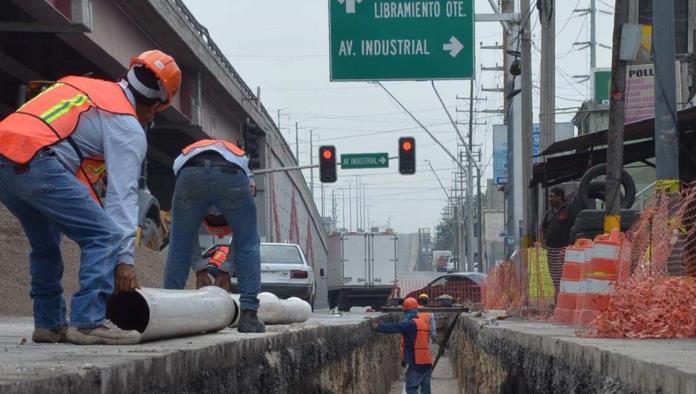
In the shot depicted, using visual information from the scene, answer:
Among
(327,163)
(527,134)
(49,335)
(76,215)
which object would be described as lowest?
(49,335)

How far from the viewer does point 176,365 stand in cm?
548

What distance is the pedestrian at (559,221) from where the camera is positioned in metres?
18.3

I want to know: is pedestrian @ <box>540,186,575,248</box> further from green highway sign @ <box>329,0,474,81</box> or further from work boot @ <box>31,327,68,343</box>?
work boot @ <box>31,327,68,343</box>

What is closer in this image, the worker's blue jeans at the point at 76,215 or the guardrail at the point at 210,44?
the worker's blue jeans at the point at 76,215

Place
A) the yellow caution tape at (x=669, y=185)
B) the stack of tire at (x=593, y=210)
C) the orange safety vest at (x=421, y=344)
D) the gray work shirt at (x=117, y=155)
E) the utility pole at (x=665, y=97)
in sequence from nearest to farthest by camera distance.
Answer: the gray work shirt at (x=117, y=155)
the yellow caution tape at (x=669, y=185)
the utility pole at (x=665, y=97)
the stack of tire at (x=593, y=210)
the orange safety vest at (x=421, y=344)

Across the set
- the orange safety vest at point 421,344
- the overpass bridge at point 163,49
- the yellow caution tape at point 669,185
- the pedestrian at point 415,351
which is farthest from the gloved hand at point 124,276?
the overpass bridge at point 163,49

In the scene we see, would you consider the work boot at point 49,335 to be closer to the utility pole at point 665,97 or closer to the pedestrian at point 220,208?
the pedestrian at point 220,208

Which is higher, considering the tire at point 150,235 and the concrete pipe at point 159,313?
the tire at point 150,235

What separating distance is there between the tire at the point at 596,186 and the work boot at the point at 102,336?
39.4ft

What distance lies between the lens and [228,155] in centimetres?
892

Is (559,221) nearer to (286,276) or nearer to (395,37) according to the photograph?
(395,37)

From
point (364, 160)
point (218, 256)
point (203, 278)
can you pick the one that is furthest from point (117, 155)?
point (364, 160)

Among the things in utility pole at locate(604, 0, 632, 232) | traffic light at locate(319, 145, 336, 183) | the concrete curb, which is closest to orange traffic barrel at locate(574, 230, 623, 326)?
the concrete curb

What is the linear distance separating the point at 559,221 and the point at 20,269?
776cm
